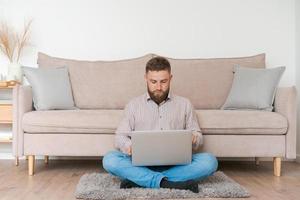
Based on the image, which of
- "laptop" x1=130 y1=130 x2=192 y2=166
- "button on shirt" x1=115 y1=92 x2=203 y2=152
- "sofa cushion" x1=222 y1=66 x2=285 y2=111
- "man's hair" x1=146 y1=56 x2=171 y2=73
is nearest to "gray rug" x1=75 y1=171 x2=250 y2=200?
"laptop" x1=130 y1=130 x2=192 y2=166

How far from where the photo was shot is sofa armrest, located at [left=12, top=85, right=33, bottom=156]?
3.07 meters

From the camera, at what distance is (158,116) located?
2.68m

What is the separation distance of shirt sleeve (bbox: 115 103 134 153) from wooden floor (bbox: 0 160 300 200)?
398 mm

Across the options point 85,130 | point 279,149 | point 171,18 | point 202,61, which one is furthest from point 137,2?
point 279,149

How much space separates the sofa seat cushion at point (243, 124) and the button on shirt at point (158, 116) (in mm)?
275

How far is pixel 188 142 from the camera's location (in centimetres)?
237

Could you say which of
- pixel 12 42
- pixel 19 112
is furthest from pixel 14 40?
pixel 19 112

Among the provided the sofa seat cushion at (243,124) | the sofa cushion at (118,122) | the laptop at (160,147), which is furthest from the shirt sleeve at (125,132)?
the sofa seat cushion at (243,124)

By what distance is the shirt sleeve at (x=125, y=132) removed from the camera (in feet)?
8.30

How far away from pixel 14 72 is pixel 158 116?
177 centimetres

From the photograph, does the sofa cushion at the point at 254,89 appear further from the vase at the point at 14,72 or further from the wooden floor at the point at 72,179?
the vase at the point at 14,72

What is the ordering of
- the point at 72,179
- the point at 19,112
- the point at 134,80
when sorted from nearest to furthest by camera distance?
the point at 72,179
the point at 19,112
the point at 134,80

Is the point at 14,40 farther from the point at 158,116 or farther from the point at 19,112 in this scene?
the point at 158,116

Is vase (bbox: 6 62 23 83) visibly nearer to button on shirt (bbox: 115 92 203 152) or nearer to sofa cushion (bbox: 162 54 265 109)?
sofa cushion (bbox: 162 54 265 109)
